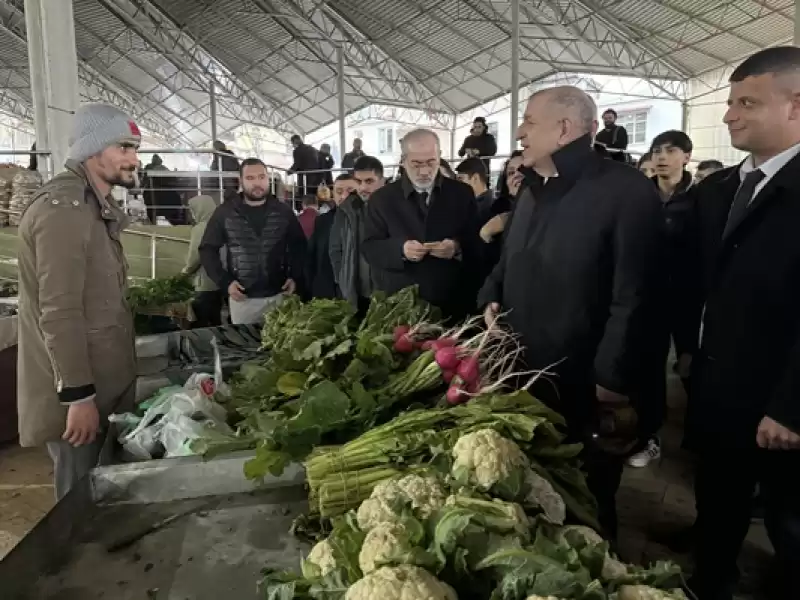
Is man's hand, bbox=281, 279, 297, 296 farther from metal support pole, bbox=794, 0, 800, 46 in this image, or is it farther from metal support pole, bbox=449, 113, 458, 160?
metal support pole, bbox=449, 113, 458, 160

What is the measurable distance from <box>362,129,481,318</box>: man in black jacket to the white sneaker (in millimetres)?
1248

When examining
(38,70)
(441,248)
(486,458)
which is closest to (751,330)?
(486,458)

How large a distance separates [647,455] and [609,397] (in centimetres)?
166

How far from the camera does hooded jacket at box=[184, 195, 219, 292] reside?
4695 millimetres

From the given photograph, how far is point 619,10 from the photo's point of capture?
14039 millimetres

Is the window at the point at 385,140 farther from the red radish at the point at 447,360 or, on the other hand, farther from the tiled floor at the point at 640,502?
the red radish at the point at 447,360

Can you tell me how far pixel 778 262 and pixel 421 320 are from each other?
1.06 meters

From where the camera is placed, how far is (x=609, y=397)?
216 cm

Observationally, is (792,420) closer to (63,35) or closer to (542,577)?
(542,577)

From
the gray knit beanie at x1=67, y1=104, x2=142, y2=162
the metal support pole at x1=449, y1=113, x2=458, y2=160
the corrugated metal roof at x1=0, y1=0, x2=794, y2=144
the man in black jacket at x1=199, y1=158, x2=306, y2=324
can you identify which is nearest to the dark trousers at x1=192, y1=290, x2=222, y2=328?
the man in black jacket at x1=199, y1=158, x2=306, y2=324

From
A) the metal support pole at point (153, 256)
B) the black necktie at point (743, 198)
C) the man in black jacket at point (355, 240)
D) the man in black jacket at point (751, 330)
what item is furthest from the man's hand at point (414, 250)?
the metal support pole at point (153, 256)

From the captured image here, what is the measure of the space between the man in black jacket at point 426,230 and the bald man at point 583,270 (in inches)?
29.8

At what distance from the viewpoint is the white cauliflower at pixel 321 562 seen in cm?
108

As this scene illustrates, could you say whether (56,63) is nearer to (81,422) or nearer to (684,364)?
(81,422)
